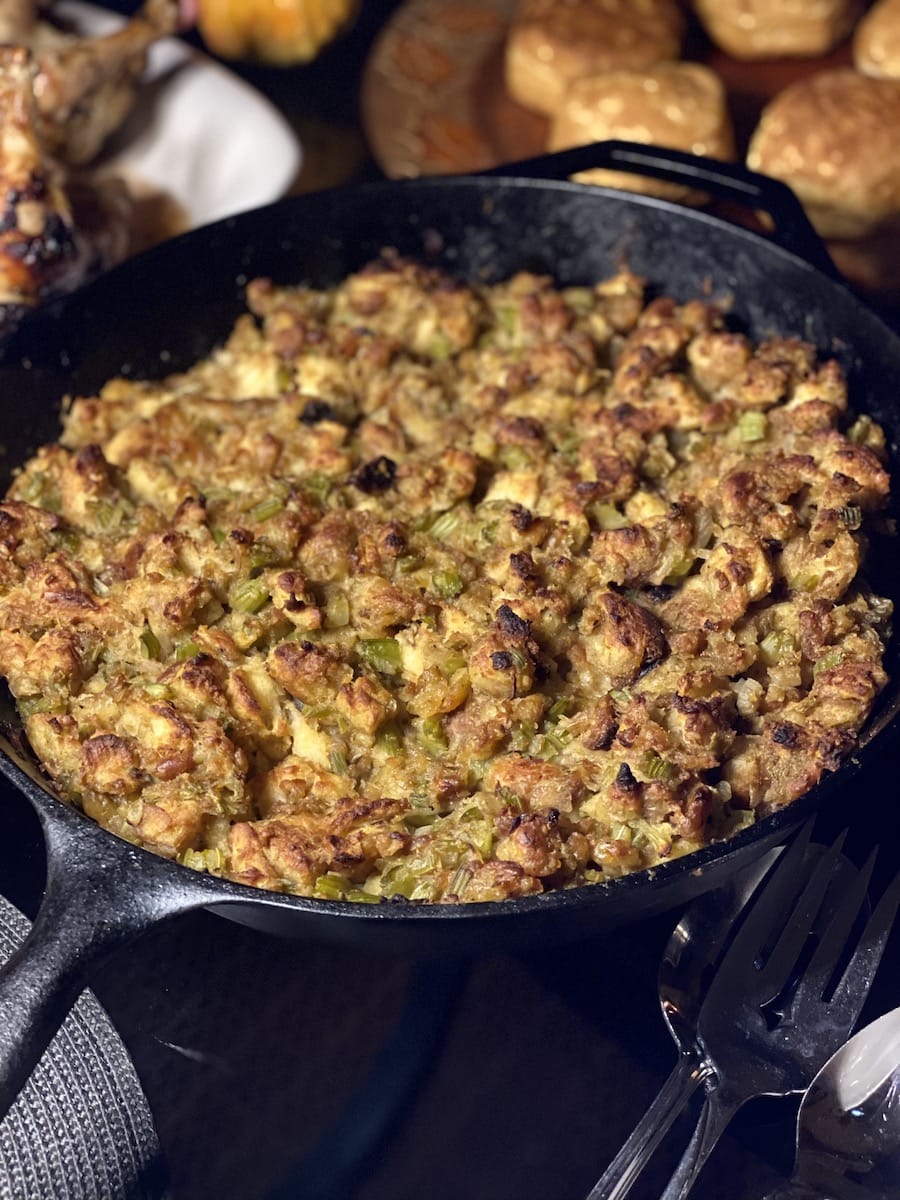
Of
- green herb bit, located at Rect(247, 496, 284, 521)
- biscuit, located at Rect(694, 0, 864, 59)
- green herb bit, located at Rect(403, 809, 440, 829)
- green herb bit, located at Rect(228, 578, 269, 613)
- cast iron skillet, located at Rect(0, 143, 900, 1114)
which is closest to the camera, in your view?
green herb bit, located at Rect(403, 809, 440, 829)

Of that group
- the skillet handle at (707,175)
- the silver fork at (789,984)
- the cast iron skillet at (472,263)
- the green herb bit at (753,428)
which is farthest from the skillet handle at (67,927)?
the skillet handle at (707,175)

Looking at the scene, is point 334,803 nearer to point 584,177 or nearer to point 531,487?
point 531,487

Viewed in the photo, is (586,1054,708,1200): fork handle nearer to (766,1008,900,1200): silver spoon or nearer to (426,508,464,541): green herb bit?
(766,1008,900,1200): silver spoon

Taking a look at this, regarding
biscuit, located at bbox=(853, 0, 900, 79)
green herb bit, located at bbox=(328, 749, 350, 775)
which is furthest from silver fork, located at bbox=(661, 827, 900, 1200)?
biscuit, located at bbox=(853, 0, 900, 79)

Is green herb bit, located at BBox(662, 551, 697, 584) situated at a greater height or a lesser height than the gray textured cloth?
greater

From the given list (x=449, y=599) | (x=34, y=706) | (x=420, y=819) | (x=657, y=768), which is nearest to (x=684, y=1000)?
(x=657, y=768)
